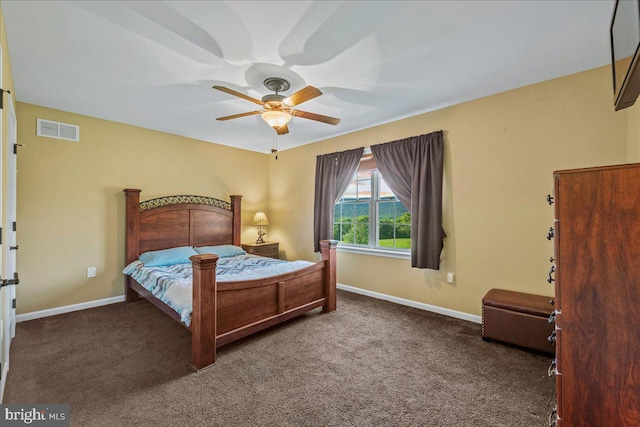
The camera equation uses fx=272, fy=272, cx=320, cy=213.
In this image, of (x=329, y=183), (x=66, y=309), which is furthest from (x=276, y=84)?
(x=66, y=309)

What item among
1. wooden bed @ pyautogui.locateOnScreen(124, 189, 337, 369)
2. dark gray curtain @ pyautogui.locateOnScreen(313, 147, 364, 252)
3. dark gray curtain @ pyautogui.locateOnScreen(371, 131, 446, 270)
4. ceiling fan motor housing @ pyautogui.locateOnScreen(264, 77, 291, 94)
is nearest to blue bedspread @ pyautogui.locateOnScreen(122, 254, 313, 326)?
wooden bed @ pyautogui.locateOnScreen(124, 189, 337, 369)

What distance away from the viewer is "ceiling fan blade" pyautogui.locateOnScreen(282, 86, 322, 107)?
2.13m

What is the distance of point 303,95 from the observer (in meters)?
2.23

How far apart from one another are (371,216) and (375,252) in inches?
21.1

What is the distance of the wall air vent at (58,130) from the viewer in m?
3.15

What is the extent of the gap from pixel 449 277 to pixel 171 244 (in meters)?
3.81

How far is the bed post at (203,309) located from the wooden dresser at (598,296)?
83.7 inches

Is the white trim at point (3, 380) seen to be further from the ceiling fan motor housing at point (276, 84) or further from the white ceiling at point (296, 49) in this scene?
the ceiling fan motor housing at point (276, 84)

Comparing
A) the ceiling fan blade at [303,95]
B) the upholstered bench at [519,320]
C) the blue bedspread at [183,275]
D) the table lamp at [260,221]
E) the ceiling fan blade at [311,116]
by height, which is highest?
the ceiling fan blade at [303,95]

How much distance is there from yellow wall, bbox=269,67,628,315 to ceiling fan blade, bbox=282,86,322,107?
1797mm

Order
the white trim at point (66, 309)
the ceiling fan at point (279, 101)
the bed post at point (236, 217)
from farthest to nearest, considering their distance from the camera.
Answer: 1. the bed post at point (236, 217)
2. the white trim at point (66, 309)
3. the ceiling fan at point (279, 101)

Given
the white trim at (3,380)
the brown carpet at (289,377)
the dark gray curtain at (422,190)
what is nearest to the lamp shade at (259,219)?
the brown carpet at (289,377)

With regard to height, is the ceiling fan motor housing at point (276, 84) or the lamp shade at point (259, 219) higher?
the ceiling fan motor housing at point (276, 84)

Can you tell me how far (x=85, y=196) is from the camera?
3.43 metres
